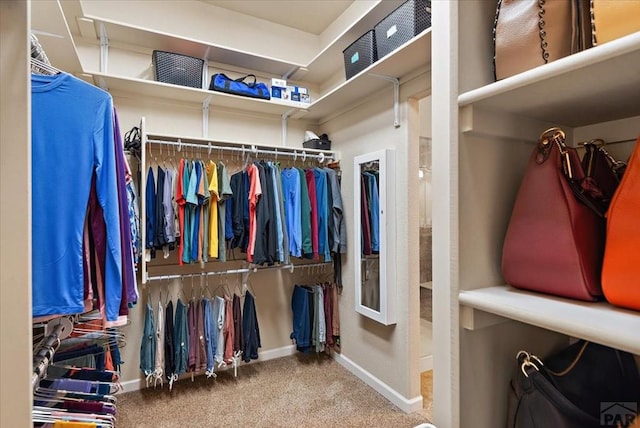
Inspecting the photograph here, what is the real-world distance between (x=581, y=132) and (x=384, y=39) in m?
1.54

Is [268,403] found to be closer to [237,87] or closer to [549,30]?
[237,87]

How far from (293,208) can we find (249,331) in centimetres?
111

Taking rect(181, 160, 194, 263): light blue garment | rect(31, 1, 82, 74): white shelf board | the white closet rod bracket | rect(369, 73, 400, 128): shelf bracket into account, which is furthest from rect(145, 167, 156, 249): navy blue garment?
rect(369, 73, 400, 128): shelf bracket

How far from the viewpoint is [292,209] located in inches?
108

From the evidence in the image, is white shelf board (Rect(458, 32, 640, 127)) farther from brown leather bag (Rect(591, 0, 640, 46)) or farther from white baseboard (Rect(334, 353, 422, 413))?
white baseboard (Rect(334, 353, 422, 413))

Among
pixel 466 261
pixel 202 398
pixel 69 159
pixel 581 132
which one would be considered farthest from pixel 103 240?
pixel 202 398

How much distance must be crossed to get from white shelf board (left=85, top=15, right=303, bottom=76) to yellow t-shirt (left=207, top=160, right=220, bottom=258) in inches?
37.5

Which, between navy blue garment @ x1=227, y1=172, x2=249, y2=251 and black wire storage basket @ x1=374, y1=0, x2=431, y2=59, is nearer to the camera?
black wire storage basket @ x1=374, y1=0, x2=431, y2=59

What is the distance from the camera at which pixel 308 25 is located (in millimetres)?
3133

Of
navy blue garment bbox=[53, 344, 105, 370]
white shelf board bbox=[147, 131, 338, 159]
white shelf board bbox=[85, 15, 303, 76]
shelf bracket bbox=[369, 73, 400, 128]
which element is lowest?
navy blue garment bbox=[53, 344, 105, 370]

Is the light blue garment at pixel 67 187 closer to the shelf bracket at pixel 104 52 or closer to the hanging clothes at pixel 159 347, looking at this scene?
the hanging clothes at pixel 159 347

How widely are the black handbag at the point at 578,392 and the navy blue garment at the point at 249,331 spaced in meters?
2.27

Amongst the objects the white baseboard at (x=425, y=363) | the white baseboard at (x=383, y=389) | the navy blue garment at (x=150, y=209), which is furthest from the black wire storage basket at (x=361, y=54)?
the white baseboard at (x=425, y=363)

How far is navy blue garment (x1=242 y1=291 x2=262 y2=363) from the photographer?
2.69m
